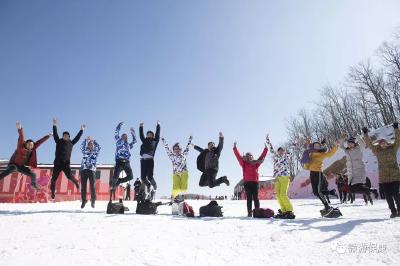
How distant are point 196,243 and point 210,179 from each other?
4354 mm

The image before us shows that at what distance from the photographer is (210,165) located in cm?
927

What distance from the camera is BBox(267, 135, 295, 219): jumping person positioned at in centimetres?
855

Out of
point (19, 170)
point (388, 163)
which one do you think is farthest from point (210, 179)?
point (19, 170)

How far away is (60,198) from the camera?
2091cm

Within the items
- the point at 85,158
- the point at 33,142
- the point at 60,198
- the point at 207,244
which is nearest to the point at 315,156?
the point at 207,244

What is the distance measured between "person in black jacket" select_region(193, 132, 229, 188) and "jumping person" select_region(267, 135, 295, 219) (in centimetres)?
147

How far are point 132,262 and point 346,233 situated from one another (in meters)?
3.71

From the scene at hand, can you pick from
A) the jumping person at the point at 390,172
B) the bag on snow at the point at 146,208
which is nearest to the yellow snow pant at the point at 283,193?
the jumping person at the point at 390,172

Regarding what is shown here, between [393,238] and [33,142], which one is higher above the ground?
[33,142]

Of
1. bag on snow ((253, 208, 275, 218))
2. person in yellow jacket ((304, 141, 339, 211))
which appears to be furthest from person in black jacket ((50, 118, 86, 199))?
person in yellow jacket ((304, 141, 339, 211))

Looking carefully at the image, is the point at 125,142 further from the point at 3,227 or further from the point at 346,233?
the point at 346,233

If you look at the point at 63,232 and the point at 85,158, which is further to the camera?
the point at 85,158

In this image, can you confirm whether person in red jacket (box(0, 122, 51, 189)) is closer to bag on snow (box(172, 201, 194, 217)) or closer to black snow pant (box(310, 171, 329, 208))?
bag on snow (box(172, 201, 194, 217))

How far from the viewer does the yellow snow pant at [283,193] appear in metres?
8.72
